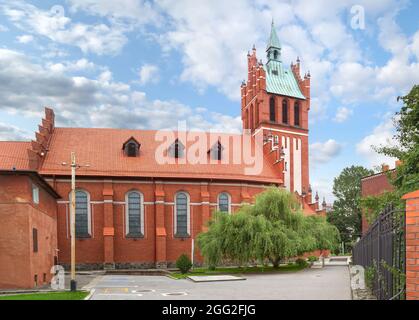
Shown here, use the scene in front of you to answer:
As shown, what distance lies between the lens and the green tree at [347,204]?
239 ft

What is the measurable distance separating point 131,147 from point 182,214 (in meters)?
8.11

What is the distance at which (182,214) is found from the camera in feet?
140

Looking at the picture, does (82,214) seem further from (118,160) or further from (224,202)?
(224,202)

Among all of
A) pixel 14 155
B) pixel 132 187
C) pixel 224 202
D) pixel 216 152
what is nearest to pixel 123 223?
pixel 132 187

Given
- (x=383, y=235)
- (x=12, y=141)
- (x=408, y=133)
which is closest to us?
(x=383, y=235)

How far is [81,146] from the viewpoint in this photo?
4303 cm

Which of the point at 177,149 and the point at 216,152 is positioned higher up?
the point at 177,149

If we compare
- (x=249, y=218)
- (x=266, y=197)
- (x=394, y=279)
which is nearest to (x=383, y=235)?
(x=394, y=279)

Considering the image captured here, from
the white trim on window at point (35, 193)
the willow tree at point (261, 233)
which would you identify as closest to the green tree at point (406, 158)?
the willow tree at point (261, 233)

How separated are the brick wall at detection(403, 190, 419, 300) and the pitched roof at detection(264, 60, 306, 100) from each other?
4906 centimetres

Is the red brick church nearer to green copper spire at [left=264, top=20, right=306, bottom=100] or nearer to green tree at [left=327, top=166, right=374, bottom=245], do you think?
green copper spire at [left=264, top=20, right=306, bottom=100]

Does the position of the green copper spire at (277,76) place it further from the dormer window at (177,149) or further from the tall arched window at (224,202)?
the tall arched window at (224,202)

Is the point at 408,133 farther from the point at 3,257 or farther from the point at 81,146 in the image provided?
the point at 81,146
